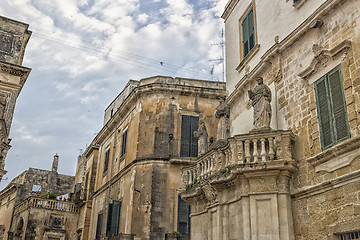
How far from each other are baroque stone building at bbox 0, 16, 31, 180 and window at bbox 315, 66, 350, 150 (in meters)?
16.8

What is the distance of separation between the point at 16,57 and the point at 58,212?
1249cm

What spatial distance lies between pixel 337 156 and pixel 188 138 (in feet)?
42.2

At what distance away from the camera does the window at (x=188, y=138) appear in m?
20.4

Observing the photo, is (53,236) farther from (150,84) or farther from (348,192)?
(348,192)

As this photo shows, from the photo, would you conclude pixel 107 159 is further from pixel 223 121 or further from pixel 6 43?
pixel 223 121

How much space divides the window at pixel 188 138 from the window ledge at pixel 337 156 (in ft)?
39.0

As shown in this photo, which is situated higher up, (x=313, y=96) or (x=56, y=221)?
(x=313, y=96)

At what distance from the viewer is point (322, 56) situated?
8992mm

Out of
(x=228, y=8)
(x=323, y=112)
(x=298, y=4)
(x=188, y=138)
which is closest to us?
(x=323, y=112)

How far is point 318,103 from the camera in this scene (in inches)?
355

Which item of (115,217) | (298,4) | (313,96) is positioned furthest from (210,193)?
(115,217)

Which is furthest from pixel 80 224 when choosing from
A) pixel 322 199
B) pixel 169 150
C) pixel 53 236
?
pixel 322 199

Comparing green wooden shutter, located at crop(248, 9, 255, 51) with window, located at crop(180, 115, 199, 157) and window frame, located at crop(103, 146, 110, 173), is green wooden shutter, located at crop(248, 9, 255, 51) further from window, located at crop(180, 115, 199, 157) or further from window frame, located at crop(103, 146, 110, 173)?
window frame, located at crop(103, 146, 110, 173)

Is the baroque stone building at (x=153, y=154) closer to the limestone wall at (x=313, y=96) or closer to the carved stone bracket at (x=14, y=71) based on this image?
the carved stone bracket at (x=14, y=71)
